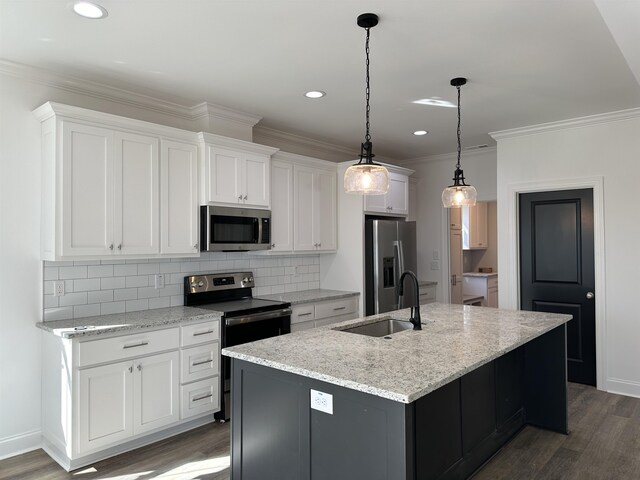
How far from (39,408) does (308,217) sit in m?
2.87

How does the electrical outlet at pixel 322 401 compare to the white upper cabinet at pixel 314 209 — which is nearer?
the electrical outlet at pixel 322 401

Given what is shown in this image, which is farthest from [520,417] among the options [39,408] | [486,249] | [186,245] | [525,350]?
[486,249]

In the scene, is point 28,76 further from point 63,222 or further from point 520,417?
point 520,417

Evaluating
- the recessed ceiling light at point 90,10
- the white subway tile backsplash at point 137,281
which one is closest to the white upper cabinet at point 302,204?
the white subway tile backsplash at point 137,281

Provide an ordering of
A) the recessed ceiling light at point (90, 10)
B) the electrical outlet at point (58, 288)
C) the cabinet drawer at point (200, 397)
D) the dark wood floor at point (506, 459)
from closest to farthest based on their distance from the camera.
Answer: the recessed ceiling light at point (90, 10)
the dark wood floor at point (506, 459)
the electrical outlet at point (58, 288)
the cabinet drawer at point (200, 397)

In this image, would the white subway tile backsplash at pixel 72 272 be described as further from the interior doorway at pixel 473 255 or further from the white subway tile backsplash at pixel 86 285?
the interior doorway at pixel 473 255

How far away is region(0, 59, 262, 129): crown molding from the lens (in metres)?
3.06

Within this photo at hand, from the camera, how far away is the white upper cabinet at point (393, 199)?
502cm

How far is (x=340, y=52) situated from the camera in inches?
112

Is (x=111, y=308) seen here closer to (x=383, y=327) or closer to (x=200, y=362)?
(x=200, y=362)

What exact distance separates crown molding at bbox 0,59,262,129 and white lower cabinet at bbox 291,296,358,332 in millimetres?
1837

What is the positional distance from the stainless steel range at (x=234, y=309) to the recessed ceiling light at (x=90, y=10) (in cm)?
216

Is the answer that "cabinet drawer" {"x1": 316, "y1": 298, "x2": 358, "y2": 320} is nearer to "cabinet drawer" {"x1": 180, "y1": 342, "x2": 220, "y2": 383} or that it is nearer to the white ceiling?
"cabinet drawer" {"x1": 180, "y1": 342, "x2": 220, "y2": 383}

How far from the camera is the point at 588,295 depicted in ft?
14.3
